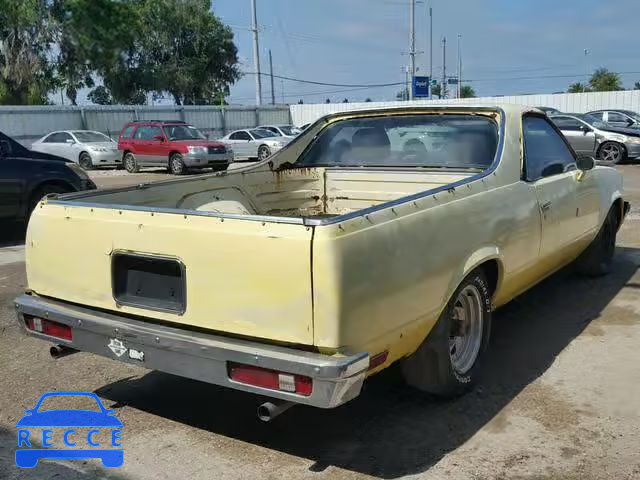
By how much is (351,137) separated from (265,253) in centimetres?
270

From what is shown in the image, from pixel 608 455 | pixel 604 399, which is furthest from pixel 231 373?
pixel 604 399

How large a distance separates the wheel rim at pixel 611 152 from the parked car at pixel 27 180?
1485 cm

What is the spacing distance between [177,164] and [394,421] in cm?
1873

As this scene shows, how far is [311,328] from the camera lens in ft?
9.14

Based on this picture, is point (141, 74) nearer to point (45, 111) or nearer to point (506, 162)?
point (45, 111)

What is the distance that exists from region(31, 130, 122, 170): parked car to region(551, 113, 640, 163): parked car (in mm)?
14639

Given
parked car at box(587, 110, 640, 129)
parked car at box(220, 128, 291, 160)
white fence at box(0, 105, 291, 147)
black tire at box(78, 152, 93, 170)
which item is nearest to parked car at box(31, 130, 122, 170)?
black tire at box(78, 152, 93, 170)

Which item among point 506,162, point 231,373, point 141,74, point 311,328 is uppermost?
point 141,74

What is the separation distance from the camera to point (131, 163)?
2270 centimetres

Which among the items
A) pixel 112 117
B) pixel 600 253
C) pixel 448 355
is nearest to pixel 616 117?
pixel 600 253

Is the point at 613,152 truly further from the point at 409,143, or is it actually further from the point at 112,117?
the point at 112,117

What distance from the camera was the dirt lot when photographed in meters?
3.18

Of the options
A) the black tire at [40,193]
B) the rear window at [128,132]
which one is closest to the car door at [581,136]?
the rear window at [128,132]

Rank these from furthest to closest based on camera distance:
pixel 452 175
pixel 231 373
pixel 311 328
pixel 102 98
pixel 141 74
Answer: pixel 102 98 → pixel 141 74 → pixel 452 175 → pixel 231 373 → pixel 311 328
